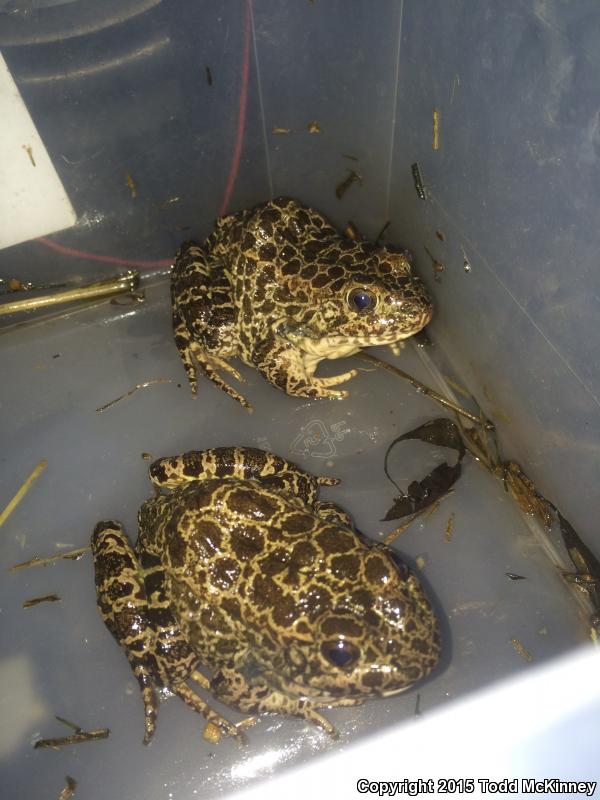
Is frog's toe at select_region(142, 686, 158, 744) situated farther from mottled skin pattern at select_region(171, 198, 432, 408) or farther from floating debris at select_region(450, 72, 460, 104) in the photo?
floating debris at select_region(450, 72, 460, 104)

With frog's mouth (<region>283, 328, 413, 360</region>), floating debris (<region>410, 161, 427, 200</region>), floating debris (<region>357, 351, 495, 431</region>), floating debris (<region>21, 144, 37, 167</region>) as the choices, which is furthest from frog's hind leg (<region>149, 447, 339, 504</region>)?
floating debris (<region>21, 144, 37, 167</region>)

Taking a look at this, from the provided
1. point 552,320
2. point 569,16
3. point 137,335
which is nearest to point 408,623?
point 552,320

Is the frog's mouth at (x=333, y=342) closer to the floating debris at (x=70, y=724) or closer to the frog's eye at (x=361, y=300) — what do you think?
the frog's eye at (x=361, y=300)

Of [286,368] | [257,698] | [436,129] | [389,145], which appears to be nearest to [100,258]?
[286,368]

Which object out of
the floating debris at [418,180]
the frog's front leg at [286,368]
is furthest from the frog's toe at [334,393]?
the floating debris at [418,180]

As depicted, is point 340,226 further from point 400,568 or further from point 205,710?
point 205,710

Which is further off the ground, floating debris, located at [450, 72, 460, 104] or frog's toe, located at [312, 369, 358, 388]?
floating debris, located at [450, 72, 460, 104]

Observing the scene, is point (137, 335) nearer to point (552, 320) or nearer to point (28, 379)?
point (28, 379)
